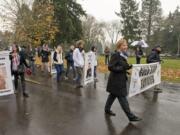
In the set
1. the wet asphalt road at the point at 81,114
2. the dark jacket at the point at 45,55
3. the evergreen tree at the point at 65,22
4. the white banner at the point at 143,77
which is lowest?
the wet asphalt road at the point at 81,114

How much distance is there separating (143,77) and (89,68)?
419 cm

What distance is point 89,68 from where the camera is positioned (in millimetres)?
15195

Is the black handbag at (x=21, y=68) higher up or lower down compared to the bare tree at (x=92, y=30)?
lower down

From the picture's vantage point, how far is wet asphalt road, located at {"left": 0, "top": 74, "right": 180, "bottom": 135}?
7.51 metres

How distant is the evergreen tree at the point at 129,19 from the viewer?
74.4 m

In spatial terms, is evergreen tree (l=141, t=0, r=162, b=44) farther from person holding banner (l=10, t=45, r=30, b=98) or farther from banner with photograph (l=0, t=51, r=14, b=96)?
banner with photograph (l=0, t=51, r=14, b=96)

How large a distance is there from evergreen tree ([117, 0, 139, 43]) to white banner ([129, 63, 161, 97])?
61.5 metres

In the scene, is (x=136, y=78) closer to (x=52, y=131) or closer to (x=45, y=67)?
(x=52, y=131)

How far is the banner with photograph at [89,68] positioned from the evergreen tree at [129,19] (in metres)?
59.2

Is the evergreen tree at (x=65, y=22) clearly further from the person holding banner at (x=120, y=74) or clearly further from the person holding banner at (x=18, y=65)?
the person holding banner at (x=120, y=74)

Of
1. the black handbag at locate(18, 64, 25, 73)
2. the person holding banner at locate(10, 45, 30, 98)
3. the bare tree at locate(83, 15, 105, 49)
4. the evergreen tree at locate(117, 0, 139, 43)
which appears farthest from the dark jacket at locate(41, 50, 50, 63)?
the bare tree at locate(83, 15, 105, 49)

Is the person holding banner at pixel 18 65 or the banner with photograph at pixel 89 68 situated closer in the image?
the person holding banner at pixel 18 65

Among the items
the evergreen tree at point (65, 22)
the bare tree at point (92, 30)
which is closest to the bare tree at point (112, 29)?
the bare tree at point (92, 30)

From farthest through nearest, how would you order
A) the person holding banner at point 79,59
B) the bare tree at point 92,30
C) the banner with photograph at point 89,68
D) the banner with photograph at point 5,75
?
the bare tree at point 92,30 < the banner with photograph at point 89,68 < the person holding banner at point 79,59 < the banner with photograph at point 5,75
